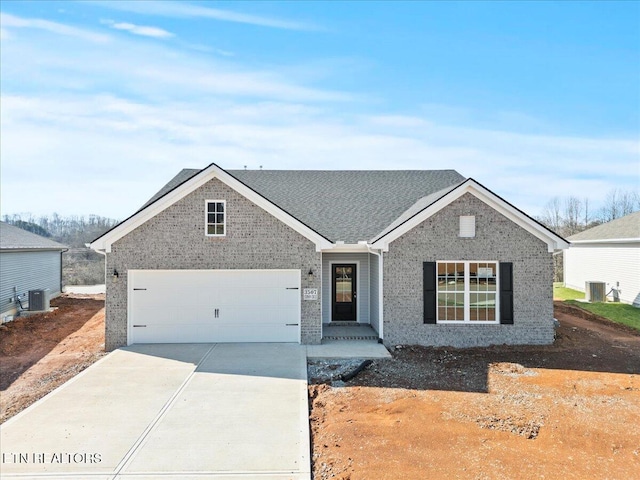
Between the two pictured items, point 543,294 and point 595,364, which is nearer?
point 595,364

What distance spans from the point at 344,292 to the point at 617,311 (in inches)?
479

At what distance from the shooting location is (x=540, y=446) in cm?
641

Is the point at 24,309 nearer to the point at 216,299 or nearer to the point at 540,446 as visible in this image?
the point at 216,299

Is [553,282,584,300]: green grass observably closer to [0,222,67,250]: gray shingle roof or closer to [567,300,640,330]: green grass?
[567,300,640,330]: green grass

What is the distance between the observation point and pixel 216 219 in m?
12.4

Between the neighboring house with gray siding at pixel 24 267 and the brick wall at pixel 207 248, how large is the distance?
8570 millimetres

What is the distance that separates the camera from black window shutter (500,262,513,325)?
40.3ft

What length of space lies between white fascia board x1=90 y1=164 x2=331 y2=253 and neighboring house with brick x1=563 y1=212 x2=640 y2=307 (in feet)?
52.8

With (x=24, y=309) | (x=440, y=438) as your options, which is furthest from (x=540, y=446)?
(x=24, y=309)

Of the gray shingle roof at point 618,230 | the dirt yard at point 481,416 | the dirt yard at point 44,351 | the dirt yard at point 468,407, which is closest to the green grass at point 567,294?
the gray shingle roof at point 618,230

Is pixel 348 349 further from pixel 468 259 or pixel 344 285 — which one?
pixel 468 259

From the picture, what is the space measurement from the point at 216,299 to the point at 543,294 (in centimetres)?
938

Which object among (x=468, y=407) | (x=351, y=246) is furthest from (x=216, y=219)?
(x=468, y=407)

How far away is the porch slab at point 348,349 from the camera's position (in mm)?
11219
